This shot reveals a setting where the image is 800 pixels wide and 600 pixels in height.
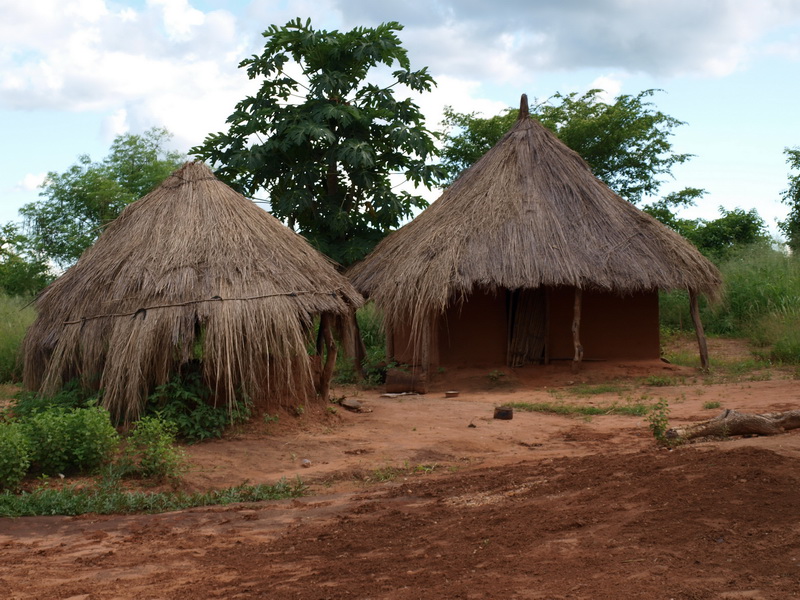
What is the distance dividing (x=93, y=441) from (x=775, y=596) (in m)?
5.02

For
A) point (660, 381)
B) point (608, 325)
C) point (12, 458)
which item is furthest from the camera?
point (608, 325)

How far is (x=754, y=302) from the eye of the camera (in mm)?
16359

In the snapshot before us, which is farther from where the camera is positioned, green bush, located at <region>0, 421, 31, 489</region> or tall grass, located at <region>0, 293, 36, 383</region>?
tall grass, located at <region>0, 293, 36, 383</region>

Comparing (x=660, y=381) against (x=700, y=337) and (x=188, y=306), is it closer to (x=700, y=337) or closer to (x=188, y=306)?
(x=700, y=337)

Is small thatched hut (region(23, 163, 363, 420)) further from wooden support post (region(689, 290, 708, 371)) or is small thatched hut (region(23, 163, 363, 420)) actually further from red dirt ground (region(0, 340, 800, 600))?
wooden support post (region(689, 290, 708, 371))

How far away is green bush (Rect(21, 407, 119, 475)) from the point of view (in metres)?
6.63

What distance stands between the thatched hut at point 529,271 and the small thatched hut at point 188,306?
284cm

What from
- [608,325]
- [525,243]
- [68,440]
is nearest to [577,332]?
[608,325]

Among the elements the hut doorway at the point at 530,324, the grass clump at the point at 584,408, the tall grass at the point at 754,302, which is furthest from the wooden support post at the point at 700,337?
the grass clump at the point at 584,408

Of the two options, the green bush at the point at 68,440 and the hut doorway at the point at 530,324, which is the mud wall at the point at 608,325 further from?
the green bush at the point at 68,440

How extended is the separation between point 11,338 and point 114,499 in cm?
940

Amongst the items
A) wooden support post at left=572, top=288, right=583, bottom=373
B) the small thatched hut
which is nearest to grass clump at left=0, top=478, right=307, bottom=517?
the small thatched hut

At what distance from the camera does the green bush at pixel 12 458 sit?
6.17 metres

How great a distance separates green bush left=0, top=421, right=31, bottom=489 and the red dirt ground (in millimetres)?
627
